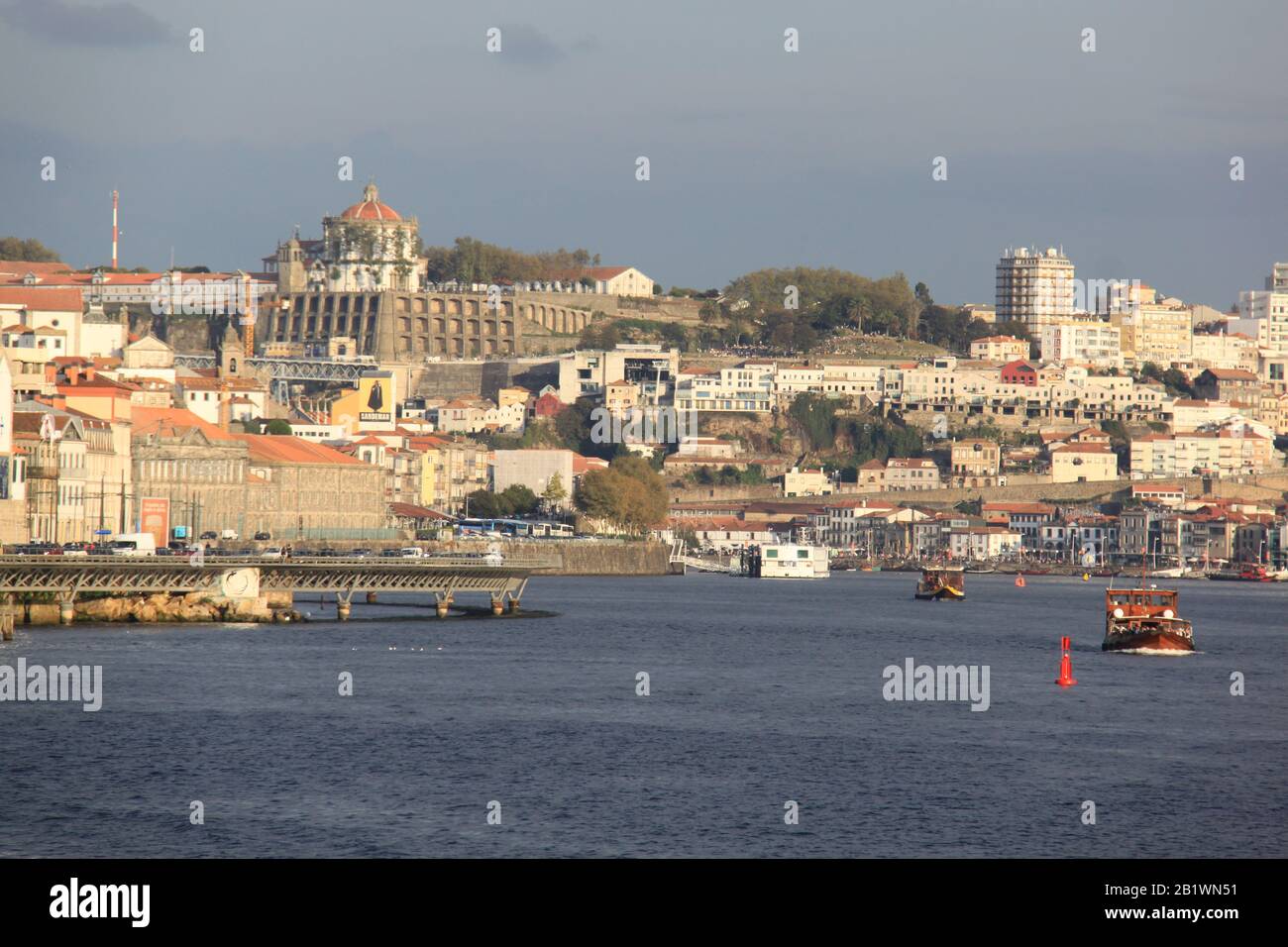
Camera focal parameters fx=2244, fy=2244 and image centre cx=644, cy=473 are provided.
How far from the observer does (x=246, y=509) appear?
9744cm

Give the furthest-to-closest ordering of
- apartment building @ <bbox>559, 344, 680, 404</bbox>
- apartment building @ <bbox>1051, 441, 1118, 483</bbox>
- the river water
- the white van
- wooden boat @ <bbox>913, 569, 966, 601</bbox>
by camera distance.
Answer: apartment building @ <bbox>559, 344, 680, 404</bbox> → apartment building @ <bbox>1051, 441, 1118, 483</bbox> → wooden boat @ <bbox>913, 569, 966, 601</bbox> → the white van → the river water

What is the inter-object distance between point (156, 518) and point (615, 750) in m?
54.7

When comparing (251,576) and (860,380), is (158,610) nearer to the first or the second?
(251,576)

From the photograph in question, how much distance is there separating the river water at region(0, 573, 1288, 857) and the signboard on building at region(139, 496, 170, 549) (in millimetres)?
26186

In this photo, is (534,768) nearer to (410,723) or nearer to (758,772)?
(758,772)

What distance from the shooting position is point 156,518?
86.7 meters

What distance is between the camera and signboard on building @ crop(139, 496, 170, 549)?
8581 centimetres

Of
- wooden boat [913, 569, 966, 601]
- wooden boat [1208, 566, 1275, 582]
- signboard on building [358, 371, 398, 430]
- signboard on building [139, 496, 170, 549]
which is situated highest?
signboard on building [358, 371, 398, 430]

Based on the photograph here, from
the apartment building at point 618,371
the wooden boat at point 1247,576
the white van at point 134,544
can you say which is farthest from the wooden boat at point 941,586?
the apartment building at point 618,371

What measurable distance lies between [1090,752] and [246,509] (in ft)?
217

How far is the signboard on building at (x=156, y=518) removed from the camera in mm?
85812

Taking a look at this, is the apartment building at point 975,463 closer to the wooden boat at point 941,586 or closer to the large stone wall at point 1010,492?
the large stone wall at point 1010,492

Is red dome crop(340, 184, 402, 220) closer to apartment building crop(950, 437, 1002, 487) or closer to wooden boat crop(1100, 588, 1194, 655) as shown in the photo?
apartment building crop(950, 437, 1002, 487)

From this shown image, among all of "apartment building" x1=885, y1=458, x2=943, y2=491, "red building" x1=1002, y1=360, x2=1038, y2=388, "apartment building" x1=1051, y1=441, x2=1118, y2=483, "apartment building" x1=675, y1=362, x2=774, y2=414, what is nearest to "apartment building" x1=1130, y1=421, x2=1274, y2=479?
"apartment building" x1=1051, y1=441, x2=1118, y2=483
